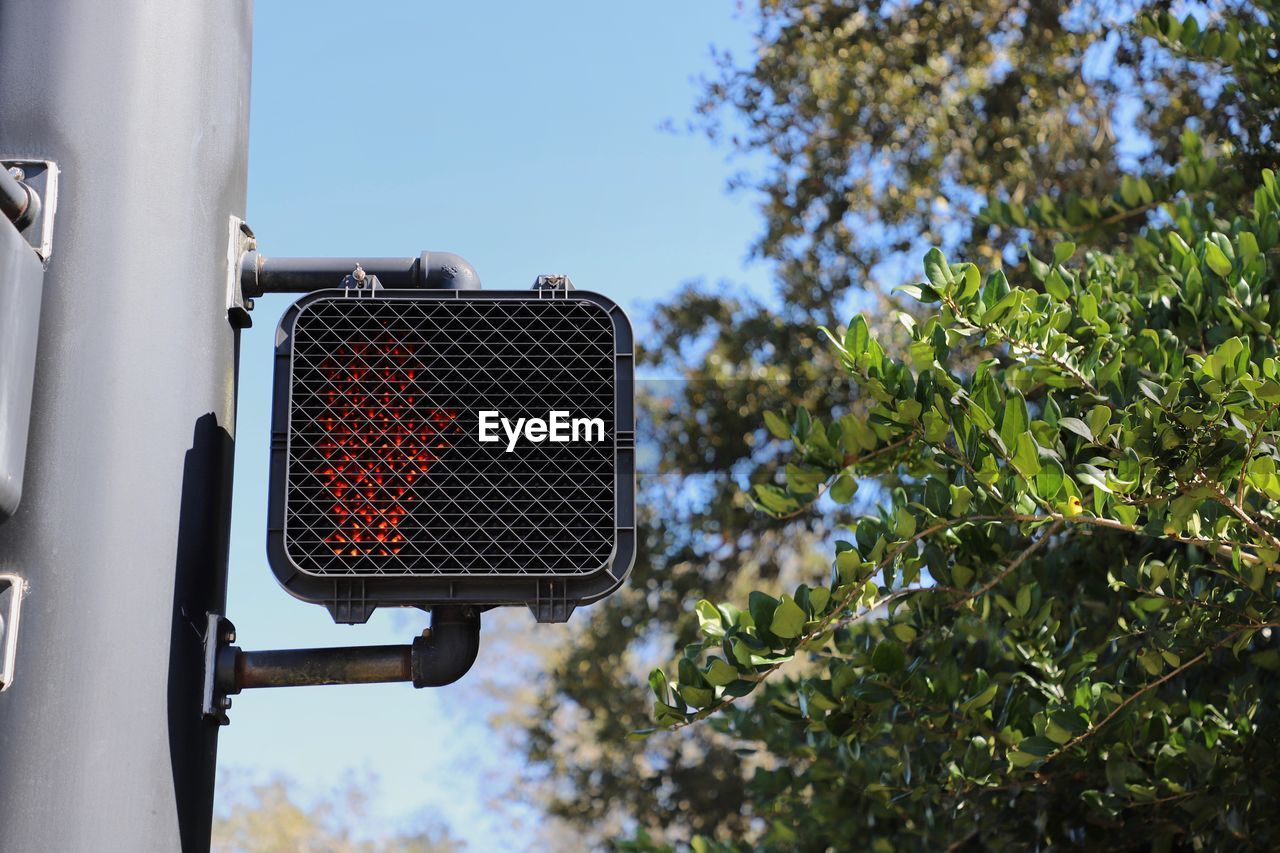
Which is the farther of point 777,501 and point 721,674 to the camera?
point 777,501

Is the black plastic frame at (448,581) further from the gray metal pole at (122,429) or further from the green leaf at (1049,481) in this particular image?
the green leaf at (1049,481)

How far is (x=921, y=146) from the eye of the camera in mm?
10547

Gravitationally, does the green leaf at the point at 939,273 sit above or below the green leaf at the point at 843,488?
above

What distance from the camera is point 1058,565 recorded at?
5051mm

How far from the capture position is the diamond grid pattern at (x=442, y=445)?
203 centimetres

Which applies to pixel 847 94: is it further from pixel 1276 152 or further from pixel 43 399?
pixel 43 399

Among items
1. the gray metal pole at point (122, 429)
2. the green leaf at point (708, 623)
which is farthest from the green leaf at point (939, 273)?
the gray metal pole at point (122, 429)

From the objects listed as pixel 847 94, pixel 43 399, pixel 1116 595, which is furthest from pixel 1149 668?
pixel 847 94

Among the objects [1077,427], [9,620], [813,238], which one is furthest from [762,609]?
[813,238]

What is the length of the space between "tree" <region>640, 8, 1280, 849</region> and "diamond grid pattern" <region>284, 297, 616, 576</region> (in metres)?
1.00

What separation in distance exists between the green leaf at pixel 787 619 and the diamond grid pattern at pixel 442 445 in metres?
0.97

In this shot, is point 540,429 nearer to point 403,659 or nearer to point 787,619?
point 403,659

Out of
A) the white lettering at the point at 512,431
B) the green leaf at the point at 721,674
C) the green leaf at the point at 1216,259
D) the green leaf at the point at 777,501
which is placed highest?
the green leaf at the point at 1216,259

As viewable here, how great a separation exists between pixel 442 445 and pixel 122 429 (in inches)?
17.8
